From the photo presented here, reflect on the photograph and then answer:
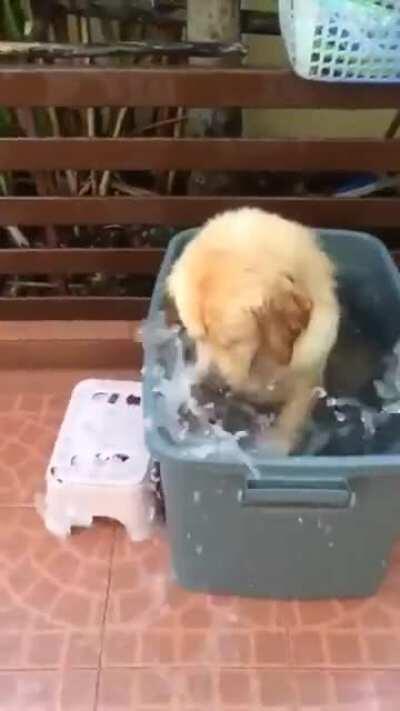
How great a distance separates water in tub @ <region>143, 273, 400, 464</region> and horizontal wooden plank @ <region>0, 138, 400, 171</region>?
24 cm

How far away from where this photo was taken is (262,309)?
1029 millimetres

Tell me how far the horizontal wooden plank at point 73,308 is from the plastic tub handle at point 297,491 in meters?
0.53

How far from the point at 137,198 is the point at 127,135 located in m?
0.17

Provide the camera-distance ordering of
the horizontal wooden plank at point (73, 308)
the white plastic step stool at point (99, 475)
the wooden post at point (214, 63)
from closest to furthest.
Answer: the white plastic step stool at point (99, 475), the wooden post at point (214, 63), the horizontal wooden plank at point (73, 308)

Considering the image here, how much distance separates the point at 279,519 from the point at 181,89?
56cm

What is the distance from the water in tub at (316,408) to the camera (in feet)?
3.70

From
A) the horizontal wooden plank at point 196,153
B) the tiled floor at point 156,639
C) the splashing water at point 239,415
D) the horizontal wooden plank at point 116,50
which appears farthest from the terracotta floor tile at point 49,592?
the horizontal wooden plank at point 116,50

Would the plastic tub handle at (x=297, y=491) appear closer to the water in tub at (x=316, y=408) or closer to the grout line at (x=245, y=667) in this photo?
the water in tub at (x=316, y=408)

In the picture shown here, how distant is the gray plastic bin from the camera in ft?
3.43

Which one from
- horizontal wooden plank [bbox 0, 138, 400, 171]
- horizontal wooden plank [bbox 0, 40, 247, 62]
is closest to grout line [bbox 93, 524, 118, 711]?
horizontal wooden plank [bbox 0, 138, 400, 171]

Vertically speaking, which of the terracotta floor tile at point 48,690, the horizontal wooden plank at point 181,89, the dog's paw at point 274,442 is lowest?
the terracotta floor tile at point 48,690

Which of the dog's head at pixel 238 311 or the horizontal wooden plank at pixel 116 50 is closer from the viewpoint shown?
the dog's head at pixel 238 311

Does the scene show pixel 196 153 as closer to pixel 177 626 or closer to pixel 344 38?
pixel 344 38

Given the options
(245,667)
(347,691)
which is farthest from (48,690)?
(347,691)
